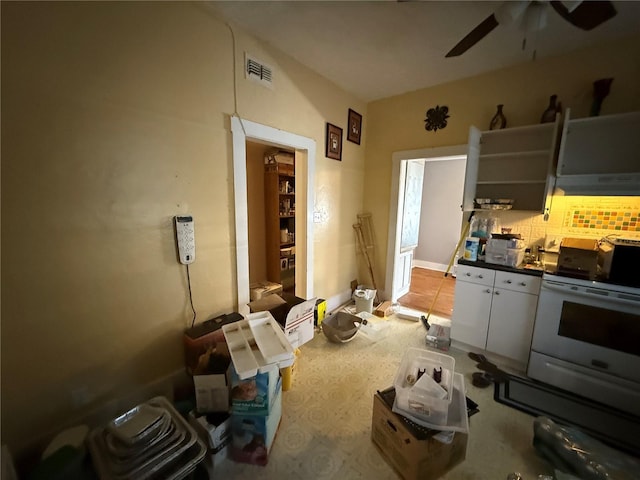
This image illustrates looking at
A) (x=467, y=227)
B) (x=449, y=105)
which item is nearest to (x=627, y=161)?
(x=467, y=227)

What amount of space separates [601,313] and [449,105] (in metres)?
2.35

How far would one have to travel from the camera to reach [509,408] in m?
1.80

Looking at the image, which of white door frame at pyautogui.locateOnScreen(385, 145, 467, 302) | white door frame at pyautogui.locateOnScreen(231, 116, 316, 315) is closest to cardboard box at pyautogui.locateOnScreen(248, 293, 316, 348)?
white door frame at pyautogui.locateOnScreen(231, 116, 316, 315)

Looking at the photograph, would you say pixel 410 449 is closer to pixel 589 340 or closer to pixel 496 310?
pixel 496 310

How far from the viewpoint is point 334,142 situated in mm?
2971

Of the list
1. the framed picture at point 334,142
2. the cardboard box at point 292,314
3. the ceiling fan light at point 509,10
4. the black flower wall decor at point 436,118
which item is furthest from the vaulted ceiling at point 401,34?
the cardboard box at point 292,314

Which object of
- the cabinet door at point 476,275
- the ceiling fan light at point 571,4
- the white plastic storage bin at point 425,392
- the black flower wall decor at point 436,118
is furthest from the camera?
the black flower wall decor at point 436,118

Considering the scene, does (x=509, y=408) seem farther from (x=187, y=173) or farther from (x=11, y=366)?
(x=11, y=366)

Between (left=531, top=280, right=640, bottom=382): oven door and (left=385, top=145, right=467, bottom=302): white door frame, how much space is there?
64.4 inches

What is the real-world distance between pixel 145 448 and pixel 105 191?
132cm

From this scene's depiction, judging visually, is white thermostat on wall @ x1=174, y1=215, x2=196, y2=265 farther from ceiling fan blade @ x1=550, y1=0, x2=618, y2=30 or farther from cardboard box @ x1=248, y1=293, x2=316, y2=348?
ceiling fan blade @ x1=550, y1=0, x2=618, y2=30

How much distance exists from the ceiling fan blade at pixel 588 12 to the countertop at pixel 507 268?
162 centimetres

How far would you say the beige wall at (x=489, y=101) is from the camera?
2.03m

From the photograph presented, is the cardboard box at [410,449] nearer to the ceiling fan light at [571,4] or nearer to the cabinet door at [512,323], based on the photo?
the cabinet door at [512,323]
